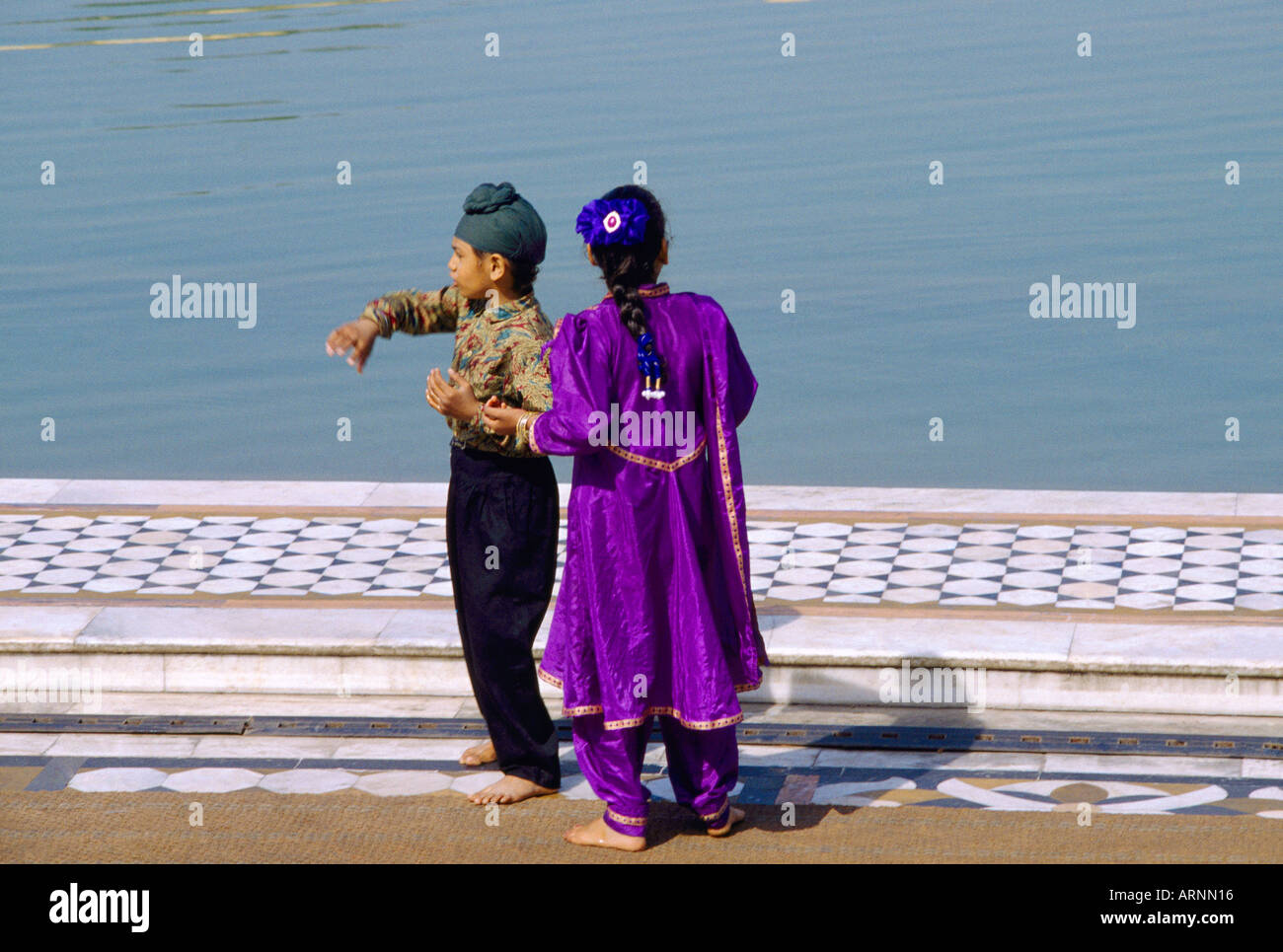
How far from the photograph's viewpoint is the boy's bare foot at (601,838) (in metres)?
4.96

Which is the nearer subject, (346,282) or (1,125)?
(346,282)

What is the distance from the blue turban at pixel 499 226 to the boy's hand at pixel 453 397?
388 millimetres

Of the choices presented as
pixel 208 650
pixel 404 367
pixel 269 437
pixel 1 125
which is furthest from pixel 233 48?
pixel 208 650

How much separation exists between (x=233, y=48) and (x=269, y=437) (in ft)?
51.2

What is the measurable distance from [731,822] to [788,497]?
9.55ft

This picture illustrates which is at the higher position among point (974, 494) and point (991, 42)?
point (991, 42)

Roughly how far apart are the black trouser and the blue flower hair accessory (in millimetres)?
727

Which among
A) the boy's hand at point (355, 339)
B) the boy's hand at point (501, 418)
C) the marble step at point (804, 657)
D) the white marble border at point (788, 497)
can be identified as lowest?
the marble step at point (804, 657)

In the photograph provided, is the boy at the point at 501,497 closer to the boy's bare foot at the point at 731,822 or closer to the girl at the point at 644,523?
the girl at the point at 644,523

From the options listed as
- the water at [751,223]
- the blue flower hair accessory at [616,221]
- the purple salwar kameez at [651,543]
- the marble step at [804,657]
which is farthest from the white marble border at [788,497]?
the blue flower hair accessory at [616,221]

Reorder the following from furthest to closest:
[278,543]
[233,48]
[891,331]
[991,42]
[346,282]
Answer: [233,48] < [991,42] < [346,282] < [891,331] < [278,543]

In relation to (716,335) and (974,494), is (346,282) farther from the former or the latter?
(716,335)

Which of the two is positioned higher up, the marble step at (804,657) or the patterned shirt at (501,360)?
the patterned shirt at (501,360)

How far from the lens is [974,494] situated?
311 inches
